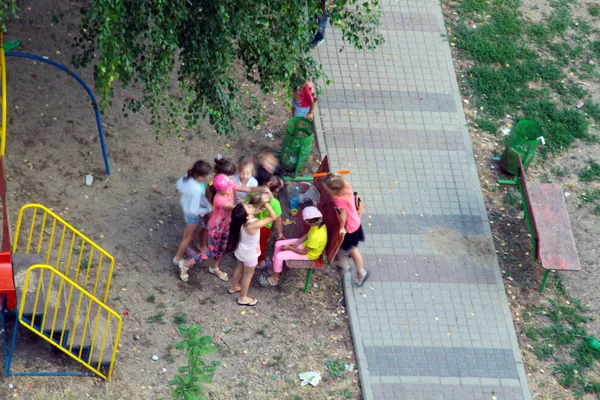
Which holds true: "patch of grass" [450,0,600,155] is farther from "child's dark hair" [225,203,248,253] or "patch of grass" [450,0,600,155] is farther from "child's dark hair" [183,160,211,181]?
"child's dark hair" [183,160,211,181]

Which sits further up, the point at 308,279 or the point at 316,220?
the point at 316,220

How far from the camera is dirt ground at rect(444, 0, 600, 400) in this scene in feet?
30.2

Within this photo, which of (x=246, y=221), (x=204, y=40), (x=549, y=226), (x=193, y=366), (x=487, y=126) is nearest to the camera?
(x=193, y=366)

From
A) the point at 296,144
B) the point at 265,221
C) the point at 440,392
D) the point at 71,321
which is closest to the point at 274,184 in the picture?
the point at 265,221

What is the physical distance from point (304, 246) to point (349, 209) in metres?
0.62

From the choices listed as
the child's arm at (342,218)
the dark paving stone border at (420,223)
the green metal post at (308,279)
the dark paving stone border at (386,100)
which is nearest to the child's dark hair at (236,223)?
the green metal post at (308,279)

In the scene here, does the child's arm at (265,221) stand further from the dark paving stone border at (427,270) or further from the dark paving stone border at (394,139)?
the dark paving stone border at (394,139)

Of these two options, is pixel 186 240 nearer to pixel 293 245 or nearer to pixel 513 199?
pixel 293 245

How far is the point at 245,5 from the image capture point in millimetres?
7352

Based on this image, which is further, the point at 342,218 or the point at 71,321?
the point at 342,218

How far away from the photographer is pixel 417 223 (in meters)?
10.3

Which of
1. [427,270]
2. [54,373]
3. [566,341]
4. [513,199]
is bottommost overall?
[54,373]

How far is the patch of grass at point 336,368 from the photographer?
8.73 meters

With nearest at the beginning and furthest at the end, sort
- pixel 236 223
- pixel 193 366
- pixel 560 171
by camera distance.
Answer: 1. pixel 193 366
2. pixel 236 223
3. pixel 560 171
